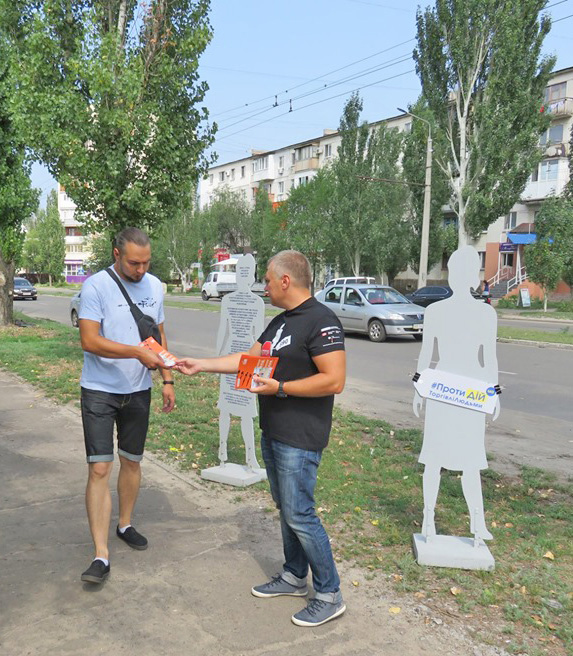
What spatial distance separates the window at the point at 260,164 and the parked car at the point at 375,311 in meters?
55.4

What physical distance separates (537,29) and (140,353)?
3318 cm

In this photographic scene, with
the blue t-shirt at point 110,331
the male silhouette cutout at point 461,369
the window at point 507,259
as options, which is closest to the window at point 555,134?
the window at point 507,259

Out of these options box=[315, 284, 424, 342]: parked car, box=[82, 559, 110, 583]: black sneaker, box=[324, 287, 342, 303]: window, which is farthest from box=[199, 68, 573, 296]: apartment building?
box=[82, 559, 110, 583]: black sneaker

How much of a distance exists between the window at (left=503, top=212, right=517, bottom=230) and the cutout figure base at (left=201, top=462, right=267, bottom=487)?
1769 inches

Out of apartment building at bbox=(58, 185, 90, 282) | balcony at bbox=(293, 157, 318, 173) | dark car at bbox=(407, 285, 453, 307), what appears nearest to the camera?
dark car at bbox=(407, 285, 453, 307)

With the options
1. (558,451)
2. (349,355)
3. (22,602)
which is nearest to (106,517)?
(22,602)

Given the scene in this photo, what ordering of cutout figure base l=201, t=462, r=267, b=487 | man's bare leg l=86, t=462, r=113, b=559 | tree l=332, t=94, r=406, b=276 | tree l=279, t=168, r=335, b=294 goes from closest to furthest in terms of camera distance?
man's bare leg l=86, t=462, r=113, b=559 < cutout figure base l=201, t=462, r=267, b=487 < tree l=332, t=94, r=406, b=276 < tree l=279, t=168, r=335, b=294

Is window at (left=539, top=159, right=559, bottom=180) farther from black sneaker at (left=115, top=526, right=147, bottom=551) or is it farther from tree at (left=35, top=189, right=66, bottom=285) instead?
tree at (left=35, top=189, right=66, bottom=285)

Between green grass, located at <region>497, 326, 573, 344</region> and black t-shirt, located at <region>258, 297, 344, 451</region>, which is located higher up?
black t-shirt, located at <region>258, 297, 344, 451</region>

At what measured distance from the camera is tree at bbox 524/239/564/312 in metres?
29.6

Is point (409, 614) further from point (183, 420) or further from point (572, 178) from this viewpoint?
point (572, 178)

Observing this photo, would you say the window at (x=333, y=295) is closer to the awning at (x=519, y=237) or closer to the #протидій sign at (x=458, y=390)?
the #протидій sign at (x=458, y=390)

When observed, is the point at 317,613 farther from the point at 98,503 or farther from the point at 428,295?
the point at 428,295

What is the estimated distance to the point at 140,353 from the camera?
3.54m
